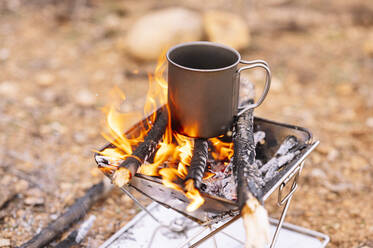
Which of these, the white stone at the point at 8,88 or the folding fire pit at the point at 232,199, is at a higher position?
the folding fire pit at the point at 232,199

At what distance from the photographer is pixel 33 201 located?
2.26 metres

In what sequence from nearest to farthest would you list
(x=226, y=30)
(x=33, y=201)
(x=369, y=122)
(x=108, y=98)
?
(x=33, y=201) < (x=369, y=122) < (x=108, y=98) < (x=226, y=30)

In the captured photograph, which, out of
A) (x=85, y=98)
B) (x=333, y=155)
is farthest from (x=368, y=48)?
(x=85, y=98)

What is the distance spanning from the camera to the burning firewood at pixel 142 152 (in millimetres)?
1300

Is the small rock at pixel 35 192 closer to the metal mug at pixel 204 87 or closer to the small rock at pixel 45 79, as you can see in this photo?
the metal mug at pixel 204 87

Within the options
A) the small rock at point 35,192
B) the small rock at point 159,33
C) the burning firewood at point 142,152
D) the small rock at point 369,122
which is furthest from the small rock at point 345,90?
the small rock at point 35,192

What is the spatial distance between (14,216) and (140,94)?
1.72 meters

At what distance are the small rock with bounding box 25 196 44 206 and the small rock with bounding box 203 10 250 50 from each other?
2633 millimetres

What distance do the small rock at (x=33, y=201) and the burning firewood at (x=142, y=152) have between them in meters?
1.07

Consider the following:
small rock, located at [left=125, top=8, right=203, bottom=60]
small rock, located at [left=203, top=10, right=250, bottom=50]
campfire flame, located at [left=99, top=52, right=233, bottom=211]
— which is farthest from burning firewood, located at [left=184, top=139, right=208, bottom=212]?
small rock, located at [left=203, top=10, right=250, bottom=50]

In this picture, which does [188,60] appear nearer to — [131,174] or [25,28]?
[131,174]

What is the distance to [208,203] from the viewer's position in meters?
1.27

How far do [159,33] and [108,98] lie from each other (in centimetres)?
103

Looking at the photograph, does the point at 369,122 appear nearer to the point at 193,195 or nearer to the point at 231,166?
the point at 231,166
